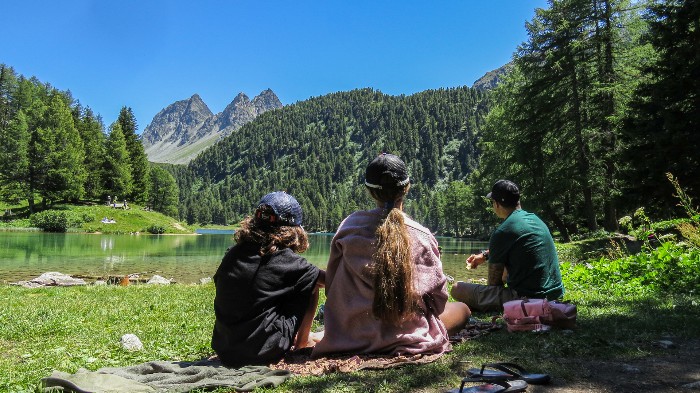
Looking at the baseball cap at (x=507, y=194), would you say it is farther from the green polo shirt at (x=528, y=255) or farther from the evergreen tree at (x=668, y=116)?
the evergreen tree at (x=668, y=116)

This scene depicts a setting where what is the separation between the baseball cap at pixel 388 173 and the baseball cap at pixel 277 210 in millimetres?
783

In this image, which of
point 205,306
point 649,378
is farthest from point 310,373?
point 205,306

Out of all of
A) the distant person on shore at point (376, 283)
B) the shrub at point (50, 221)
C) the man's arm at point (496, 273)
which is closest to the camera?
the distant person on shore at point (376, 283)

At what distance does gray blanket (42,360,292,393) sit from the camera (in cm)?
325

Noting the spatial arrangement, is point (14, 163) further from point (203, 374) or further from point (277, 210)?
point (203, 374)

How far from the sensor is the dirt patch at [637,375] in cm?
315

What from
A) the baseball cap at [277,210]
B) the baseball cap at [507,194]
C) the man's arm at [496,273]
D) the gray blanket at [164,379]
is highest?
the baseball cap at [507,194]

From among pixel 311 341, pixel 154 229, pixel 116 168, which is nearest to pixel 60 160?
pixel 116 168

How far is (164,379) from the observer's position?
3590 millimetres

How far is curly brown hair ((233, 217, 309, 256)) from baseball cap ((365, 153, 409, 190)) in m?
0.93

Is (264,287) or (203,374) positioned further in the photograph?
(264,287)

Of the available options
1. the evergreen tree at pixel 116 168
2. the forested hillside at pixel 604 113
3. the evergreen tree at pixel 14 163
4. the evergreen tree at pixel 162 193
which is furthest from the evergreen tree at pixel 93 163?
the forested hillside at pixel 604 113

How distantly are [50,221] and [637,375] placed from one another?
64.4 meters

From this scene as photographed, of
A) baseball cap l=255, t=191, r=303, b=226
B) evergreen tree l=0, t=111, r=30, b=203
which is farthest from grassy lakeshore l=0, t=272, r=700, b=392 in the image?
evergreen tree l=0, t=111, r=30, b=203
